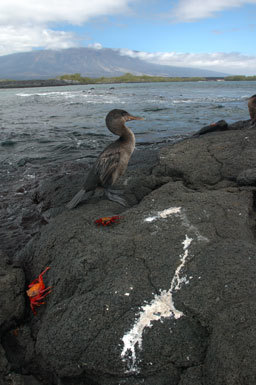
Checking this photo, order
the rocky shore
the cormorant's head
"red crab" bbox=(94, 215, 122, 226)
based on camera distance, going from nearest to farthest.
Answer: the rocky shore < "red crab" bbox=(94, 215, 122, 226) < the cormorant's head

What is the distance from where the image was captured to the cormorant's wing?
4402 mm

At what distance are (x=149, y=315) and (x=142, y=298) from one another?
158 millimetres

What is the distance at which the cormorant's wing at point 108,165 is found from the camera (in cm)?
440

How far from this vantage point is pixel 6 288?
2.94 meters

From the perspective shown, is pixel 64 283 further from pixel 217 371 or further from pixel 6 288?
pixel 217 371

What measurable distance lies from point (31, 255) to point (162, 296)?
1.87m

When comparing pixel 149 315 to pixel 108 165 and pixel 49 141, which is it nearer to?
pixel 108 165

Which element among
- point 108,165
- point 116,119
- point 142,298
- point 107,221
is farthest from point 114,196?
point 142,298

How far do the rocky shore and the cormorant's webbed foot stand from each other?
1.57 feet

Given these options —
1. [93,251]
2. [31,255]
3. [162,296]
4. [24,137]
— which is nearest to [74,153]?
[24,137]

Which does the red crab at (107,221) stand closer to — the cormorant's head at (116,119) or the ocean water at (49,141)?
the cormorant's head at (116,119)

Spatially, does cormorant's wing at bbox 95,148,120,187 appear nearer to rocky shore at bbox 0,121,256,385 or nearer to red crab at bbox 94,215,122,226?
rocky shore at bbox 0,121,256,385

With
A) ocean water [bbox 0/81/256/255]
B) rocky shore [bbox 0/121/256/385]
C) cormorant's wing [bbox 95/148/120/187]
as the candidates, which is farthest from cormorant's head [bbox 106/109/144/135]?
ocean water [bbox 0/81/256/255]

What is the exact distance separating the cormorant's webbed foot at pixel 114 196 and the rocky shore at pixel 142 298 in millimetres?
479
